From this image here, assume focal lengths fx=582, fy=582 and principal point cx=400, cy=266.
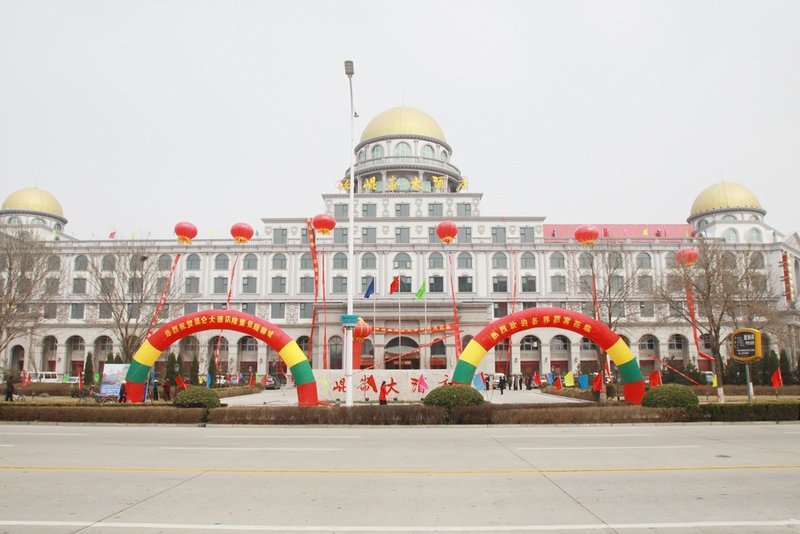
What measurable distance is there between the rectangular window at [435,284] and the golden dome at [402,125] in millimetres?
19271

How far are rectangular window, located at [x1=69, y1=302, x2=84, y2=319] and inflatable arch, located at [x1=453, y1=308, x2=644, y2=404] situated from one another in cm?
5447

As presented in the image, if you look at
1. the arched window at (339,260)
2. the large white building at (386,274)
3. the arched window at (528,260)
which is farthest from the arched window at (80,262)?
the arched window at (528,260)

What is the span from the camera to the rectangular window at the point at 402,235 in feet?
206

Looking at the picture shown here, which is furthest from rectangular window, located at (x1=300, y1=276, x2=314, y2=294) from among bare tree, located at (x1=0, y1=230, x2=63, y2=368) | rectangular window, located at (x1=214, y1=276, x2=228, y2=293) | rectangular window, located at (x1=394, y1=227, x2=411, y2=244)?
bare tree, located at (x1=0, y1=230, x2=63, y2=368)

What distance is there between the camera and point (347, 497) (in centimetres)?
790

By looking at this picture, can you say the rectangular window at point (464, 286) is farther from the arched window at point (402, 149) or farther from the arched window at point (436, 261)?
the arched window at point (402, 149)

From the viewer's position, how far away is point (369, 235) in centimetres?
6300

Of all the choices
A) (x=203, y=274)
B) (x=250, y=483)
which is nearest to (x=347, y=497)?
(x=250, y=483)

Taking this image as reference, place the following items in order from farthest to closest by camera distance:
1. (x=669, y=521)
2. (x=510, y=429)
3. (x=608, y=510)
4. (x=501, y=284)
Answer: (x=501, y=284)
(x=510, y=429)
(x=608, y=510)
(x=669, y=521)

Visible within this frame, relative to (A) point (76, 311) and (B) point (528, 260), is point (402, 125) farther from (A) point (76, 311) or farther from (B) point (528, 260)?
(A) point (76, 311)

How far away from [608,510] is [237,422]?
45.0 feet

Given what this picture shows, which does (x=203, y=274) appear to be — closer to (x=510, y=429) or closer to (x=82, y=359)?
(x=82, y=359)

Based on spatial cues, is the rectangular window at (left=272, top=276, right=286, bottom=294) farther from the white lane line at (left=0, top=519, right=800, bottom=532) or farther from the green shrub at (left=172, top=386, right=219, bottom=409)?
the white lane line at (left=0, top=519, right=800, bottom=532)

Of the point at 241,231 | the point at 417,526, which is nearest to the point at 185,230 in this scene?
the point at 241,231
